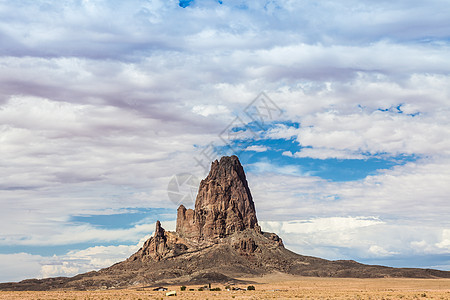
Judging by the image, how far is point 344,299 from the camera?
101562mm

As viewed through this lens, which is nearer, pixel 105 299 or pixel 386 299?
pixel 386 299

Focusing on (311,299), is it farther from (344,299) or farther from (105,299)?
(105,299)

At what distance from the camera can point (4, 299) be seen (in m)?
122

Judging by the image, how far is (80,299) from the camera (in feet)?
389

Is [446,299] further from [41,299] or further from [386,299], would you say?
[41,299]

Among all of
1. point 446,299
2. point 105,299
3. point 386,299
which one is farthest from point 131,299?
point 446,299

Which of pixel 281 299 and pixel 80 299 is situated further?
pixel 80 299

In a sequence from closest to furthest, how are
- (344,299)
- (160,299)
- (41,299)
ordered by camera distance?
(344,299)
(160,299)
(41,299)

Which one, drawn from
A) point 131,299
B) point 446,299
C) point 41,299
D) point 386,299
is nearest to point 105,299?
point 131,299

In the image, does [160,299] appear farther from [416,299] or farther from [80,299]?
[416,299]

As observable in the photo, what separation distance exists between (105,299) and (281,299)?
39.1 metres

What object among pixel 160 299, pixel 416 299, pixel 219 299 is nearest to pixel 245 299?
pixel 219 299

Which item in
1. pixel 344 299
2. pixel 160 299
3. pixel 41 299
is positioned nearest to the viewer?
pixel 344 299

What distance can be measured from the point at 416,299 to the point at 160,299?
5364 cm
